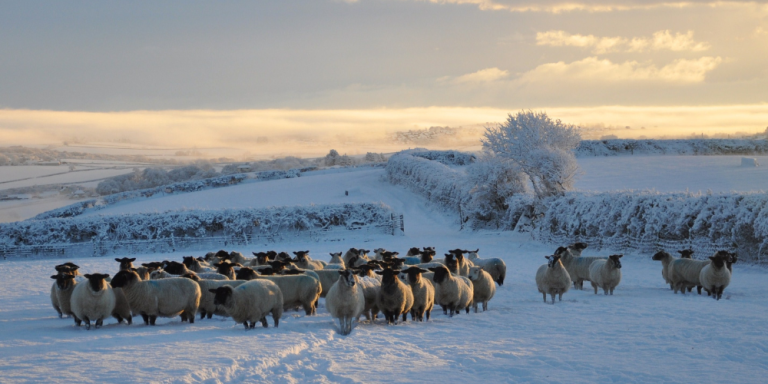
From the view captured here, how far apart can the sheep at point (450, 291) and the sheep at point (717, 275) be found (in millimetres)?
7303

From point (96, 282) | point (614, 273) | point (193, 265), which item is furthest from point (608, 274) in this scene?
point (96, 282)

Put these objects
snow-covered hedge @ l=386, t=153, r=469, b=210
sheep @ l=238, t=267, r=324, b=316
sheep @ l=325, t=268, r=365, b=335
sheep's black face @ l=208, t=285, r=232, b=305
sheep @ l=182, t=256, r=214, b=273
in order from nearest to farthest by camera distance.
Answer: sheep's black face @ l=208, t=285, r=232, b=305 → sheep @ l=325, t=268, r=365, b=335 → sheep @ l=238, t=267, r=324, b=316 → sheep @ l=182, t=256, r=214, b=273 → snow-covered hedge @ l=386, t=153, r=469, b=210

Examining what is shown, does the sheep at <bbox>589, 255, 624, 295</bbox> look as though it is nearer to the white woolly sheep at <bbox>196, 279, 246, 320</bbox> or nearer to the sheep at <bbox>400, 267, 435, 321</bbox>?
the sheep at <bbox>400, 267, 435, 321</bbox>

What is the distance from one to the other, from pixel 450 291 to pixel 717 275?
8.12 meters

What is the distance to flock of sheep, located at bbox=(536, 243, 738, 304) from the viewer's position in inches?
648

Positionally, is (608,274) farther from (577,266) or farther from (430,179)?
(430,179)

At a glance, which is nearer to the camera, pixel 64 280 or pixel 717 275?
pixel 64 280

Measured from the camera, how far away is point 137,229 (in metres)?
37.4

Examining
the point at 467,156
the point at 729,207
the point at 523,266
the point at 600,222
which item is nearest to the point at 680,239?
the point at 729,207

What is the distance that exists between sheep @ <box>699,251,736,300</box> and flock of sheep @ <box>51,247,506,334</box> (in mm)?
6477

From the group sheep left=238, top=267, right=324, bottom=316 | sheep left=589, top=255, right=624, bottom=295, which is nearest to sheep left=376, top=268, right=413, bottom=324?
sheep left=238, top=267, right=324, bottom=316

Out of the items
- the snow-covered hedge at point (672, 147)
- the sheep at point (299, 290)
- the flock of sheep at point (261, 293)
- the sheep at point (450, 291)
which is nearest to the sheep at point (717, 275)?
the flock of sheep at point (261, 293)

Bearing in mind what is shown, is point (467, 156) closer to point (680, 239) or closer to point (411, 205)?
point (411, 205)

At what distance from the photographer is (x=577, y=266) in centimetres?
1933
